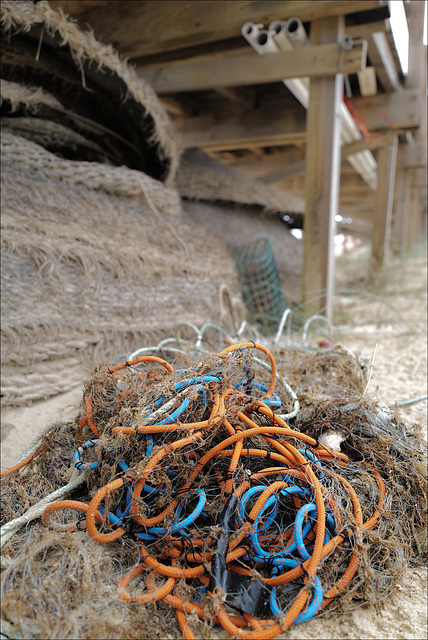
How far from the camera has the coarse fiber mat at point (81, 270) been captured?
1951 millimetres

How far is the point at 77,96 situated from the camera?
287 cm

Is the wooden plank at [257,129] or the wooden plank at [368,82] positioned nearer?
the wooden plank at [368,82]

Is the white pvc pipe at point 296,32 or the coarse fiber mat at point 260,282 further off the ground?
the white pvc pipe at point 296,32

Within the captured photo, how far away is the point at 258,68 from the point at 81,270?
1.85 metres

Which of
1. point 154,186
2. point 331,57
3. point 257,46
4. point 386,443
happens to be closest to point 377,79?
point 331,57

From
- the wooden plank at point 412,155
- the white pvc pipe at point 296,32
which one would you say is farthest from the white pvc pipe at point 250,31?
the wooden plank at point 412,155

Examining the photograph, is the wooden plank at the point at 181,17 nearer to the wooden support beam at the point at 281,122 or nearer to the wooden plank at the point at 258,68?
the wooden plank at the point at 258,68

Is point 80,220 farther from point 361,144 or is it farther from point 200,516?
point 361,144

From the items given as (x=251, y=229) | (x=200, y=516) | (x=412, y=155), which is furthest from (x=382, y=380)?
(x=412, y=155)

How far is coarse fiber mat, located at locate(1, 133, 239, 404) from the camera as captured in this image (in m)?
1.95

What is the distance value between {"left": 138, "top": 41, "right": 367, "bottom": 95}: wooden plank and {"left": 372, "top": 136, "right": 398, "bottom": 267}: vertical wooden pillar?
9.06 feet

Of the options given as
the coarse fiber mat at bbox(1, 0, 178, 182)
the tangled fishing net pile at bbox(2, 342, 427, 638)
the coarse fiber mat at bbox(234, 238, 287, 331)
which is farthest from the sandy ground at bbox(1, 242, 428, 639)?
the coarse fiber mat at bbox(1, 0, 178, 182)

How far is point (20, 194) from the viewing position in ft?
7.06

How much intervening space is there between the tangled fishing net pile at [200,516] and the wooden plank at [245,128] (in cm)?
358
